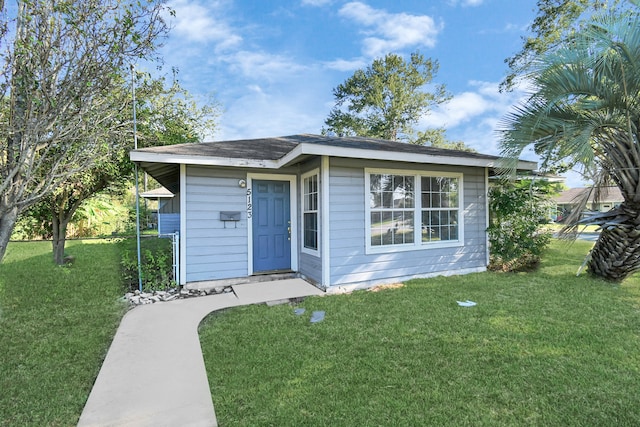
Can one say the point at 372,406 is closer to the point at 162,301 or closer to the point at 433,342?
the point at 433,342

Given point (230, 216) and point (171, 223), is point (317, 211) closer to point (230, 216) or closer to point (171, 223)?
point (230, 216)

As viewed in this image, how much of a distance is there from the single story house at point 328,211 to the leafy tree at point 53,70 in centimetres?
202

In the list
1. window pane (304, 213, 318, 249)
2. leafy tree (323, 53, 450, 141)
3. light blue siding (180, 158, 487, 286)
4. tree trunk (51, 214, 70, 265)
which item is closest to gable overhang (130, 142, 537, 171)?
light blue siding (180, 158, 487, 286)

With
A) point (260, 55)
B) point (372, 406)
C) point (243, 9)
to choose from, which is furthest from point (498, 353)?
point (260, 55)

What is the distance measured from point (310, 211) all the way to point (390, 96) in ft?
57.0

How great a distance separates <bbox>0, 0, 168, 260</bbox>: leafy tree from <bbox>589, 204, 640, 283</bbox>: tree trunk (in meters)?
7.43

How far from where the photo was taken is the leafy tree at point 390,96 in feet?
67.2

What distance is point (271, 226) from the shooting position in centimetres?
623

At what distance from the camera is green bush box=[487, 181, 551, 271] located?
6.66 m

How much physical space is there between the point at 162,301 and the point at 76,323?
1125 mm

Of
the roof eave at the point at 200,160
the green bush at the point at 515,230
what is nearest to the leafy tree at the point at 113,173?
the roof eave at the point at 200,160

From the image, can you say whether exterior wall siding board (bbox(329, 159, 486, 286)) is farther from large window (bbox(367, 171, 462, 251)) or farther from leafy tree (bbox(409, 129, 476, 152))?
leafy tree (bbox(409, 129, 476, 152))

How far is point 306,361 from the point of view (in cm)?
294

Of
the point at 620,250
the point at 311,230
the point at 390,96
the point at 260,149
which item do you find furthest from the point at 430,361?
the point at 390,96
